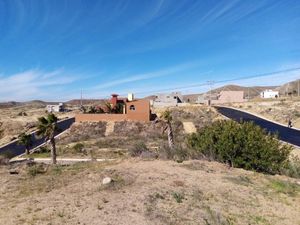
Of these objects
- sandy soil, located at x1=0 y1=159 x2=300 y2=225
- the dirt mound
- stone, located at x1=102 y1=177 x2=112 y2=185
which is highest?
stone, located at x1=102 y1=177 x2=112 y2=185

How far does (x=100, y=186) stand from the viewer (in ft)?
52.6

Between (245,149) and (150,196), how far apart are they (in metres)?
10.1

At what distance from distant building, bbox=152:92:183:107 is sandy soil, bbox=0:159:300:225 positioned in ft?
332

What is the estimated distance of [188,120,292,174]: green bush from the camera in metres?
22.9

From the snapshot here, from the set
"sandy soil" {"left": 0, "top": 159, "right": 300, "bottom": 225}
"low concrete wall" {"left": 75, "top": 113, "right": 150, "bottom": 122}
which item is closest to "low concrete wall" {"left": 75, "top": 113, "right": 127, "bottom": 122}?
"low concrete wall" {"left": 75, "top": 113, "right": 150, "bottom": 122}

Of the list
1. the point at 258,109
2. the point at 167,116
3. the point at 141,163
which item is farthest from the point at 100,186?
the point at 258,109

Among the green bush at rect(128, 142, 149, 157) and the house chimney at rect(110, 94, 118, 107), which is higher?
the house chimney at rect(110, 94, 118, 107)

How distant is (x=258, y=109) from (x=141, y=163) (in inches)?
3194

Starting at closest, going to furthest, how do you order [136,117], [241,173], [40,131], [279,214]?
[279,214]
[241,173]
[40,131]
[136,117]

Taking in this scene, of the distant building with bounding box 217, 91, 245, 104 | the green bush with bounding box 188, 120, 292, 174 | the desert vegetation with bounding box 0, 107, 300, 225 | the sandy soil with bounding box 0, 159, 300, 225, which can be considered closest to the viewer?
the sandy soil with bounding box 0, 159, 300, 225

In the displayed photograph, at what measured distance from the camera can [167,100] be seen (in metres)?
125

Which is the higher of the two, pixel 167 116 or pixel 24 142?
pixel 167 116

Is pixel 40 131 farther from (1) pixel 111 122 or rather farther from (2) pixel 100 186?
(1) pixel 111 122

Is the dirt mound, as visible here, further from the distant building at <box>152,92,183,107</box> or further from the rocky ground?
the distant building at <box>152,92,183,107</box>
